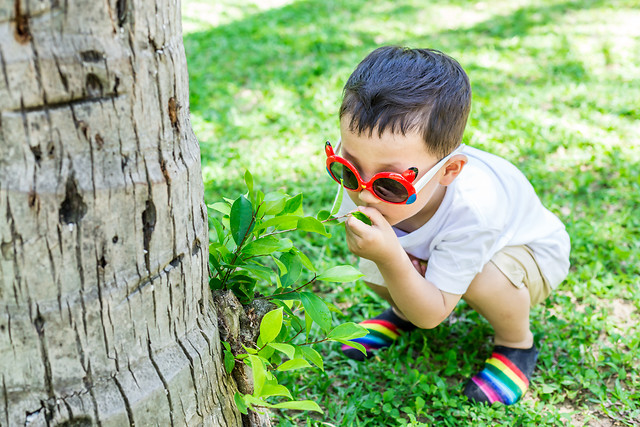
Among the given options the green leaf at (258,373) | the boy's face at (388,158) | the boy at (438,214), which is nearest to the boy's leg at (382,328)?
the boy at (438,214)

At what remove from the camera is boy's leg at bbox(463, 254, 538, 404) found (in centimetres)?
231

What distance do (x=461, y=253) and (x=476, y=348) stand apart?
706mm

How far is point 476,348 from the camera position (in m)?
2.67

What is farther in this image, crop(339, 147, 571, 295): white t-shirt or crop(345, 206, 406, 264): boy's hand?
crop(339, 147, 571, 295): white t-shirt

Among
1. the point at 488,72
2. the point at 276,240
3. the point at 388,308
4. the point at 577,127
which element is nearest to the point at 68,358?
the point at 276,240

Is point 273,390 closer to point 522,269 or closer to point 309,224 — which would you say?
point 309,224

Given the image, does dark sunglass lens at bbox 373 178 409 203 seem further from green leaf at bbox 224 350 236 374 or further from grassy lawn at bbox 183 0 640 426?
grassy lawn at bbox 183 0 640 426

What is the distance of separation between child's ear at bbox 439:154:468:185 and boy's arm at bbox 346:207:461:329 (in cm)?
29

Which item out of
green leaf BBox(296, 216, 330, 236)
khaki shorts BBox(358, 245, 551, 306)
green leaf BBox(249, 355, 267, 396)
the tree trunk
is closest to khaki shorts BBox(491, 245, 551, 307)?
khaki shorts BBox(358, 245, 551, 306)

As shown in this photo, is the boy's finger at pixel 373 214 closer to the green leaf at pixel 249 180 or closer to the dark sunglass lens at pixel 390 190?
the dark sunglass lens at pixel 390 190

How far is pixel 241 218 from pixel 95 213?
0.55 meters

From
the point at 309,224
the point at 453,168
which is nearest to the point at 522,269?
the point at 453,168

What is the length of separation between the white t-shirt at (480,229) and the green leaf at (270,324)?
0.74m

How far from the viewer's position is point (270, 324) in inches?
63.7
